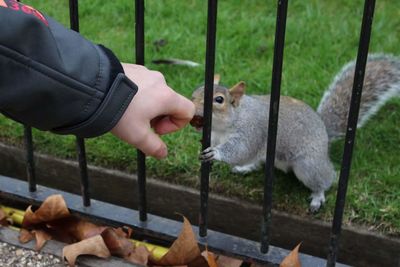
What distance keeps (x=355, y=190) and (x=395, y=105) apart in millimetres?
649

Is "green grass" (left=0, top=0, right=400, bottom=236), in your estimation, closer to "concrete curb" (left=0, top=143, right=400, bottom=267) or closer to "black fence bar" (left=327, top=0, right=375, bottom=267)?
"concrete curb" (left=0, top=143, right=400, bottom=267)

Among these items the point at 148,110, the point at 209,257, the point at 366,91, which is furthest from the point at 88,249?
the point at 366,91

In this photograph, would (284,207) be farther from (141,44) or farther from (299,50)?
(299,50)

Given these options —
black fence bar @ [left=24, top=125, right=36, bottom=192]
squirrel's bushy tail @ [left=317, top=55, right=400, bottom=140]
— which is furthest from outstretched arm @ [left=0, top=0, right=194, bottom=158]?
squirrel's bushy tail @ [left=317, top=55, right=400, bottom=140]

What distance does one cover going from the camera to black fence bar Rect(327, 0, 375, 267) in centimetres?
121

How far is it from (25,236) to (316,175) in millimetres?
937

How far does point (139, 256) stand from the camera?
5.38 feet

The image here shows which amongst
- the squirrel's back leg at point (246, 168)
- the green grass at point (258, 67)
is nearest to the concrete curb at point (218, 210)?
the green grass at point (258, 67)

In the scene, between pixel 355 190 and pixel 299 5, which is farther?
pixel 299 5

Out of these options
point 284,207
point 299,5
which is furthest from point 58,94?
point 299,5

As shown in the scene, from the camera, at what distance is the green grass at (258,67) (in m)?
1.96

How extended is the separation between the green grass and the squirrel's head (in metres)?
0.21

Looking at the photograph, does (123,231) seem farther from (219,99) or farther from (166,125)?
(166,125)

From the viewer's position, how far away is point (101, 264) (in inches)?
62.0
